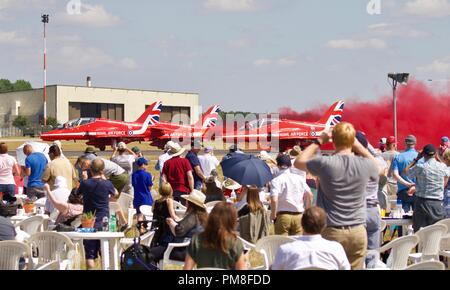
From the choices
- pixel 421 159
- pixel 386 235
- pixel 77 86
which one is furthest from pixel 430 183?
pixel 77 86

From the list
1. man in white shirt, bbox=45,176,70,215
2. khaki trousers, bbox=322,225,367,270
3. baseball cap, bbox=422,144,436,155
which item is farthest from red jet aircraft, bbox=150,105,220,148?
khaki trousers, bbox=322,225,367,270

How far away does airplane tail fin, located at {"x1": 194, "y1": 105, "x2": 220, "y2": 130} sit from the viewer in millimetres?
52812

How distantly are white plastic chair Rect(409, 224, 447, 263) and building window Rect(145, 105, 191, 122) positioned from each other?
76931mm

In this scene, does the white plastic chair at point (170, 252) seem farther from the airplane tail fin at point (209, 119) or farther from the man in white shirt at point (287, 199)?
the airplane tail fin at point (209, 119)

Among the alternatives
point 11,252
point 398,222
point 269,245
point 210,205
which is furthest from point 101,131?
point 269,245

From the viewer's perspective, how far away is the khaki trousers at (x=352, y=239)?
20.3ft

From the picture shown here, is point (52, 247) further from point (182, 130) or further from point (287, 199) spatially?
point (182, 130)

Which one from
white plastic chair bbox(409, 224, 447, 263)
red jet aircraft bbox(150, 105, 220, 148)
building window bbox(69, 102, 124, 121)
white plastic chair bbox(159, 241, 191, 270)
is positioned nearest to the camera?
white plastic chair bbox(159, 241, 191, 270)

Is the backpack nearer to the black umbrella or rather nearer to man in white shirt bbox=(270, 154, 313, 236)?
man in white shirt bbox=(270, 154, 313, 236)

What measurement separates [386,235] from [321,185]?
6.27 meters

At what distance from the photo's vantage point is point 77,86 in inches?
3095

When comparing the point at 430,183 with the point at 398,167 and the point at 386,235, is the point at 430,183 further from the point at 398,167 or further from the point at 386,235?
the point at 386,235

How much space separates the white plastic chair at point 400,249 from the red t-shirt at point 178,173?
5249mm

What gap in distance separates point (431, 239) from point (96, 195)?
3962 mm
